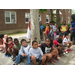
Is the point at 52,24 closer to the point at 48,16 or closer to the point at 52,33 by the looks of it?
the point at 52,33

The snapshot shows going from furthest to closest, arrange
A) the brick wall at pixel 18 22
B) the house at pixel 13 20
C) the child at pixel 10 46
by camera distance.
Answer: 1. the house at pixel 13 20
2. the brick wall at pixel 18 22
3. the child at pixel 10 46

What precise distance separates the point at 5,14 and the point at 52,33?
966cm

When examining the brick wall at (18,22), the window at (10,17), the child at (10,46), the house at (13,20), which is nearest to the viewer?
the child at (10,46)

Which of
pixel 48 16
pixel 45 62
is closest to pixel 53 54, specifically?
pixel 45 62

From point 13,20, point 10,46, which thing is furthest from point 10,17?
point 10,46

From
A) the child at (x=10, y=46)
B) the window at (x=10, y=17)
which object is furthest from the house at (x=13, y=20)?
the child at (x=10, y=46)

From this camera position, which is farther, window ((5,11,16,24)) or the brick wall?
window ((5,11,16,24))

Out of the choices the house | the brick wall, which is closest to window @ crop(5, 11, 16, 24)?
the house

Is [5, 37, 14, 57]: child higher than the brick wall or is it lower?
lower

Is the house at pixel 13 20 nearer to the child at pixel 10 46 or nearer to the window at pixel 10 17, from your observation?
the window at pixel 10 17

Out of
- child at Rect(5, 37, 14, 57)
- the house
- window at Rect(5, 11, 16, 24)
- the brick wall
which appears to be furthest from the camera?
window at Rect(5, 11, 16, 24)

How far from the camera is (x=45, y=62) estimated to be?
12.3 ft

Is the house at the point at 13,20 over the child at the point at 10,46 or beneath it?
over

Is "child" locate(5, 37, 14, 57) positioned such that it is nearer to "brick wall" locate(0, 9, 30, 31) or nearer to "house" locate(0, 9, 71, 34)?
"house" locate(0, 9, 71, 34)
